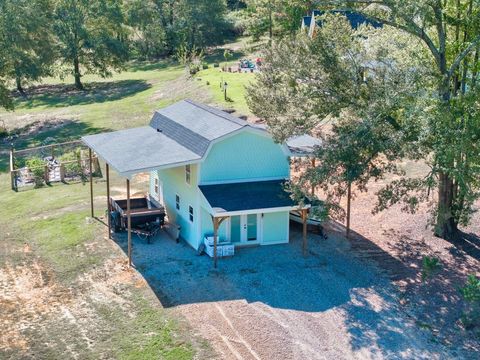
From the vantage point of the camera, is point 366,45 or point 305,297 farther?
point 366,45

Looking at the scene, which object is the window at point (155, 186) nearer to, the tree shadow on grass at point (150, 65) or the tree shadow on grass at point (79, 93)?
the tree shadow on grass at point (79, 93)

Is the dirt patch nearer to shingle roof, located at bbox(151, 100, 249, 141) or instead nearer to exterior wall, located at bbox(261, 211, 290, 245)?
shingle roof, located at bbox(151, 100, 249, 141)

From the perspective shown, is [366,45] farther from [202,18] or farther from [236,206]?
[202,18]

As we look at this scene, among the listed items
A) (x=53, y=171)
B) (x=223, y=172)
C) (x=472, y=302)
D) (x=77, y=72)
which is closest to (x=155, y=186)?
(x=223, y=172)

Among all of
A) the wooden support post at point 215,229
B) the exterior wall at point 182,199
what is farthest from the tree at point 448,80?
the exterior wall at point 182,199

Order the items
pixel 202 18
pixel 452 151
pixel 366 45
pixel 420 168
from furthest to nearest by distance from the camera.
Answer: pixel 202 18
pixel 420 168
pixel 366 45
pixel 452 151

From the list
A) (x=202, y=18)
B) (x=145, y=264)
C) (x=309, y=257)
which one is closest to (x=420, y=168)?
(x=309, y=257)
